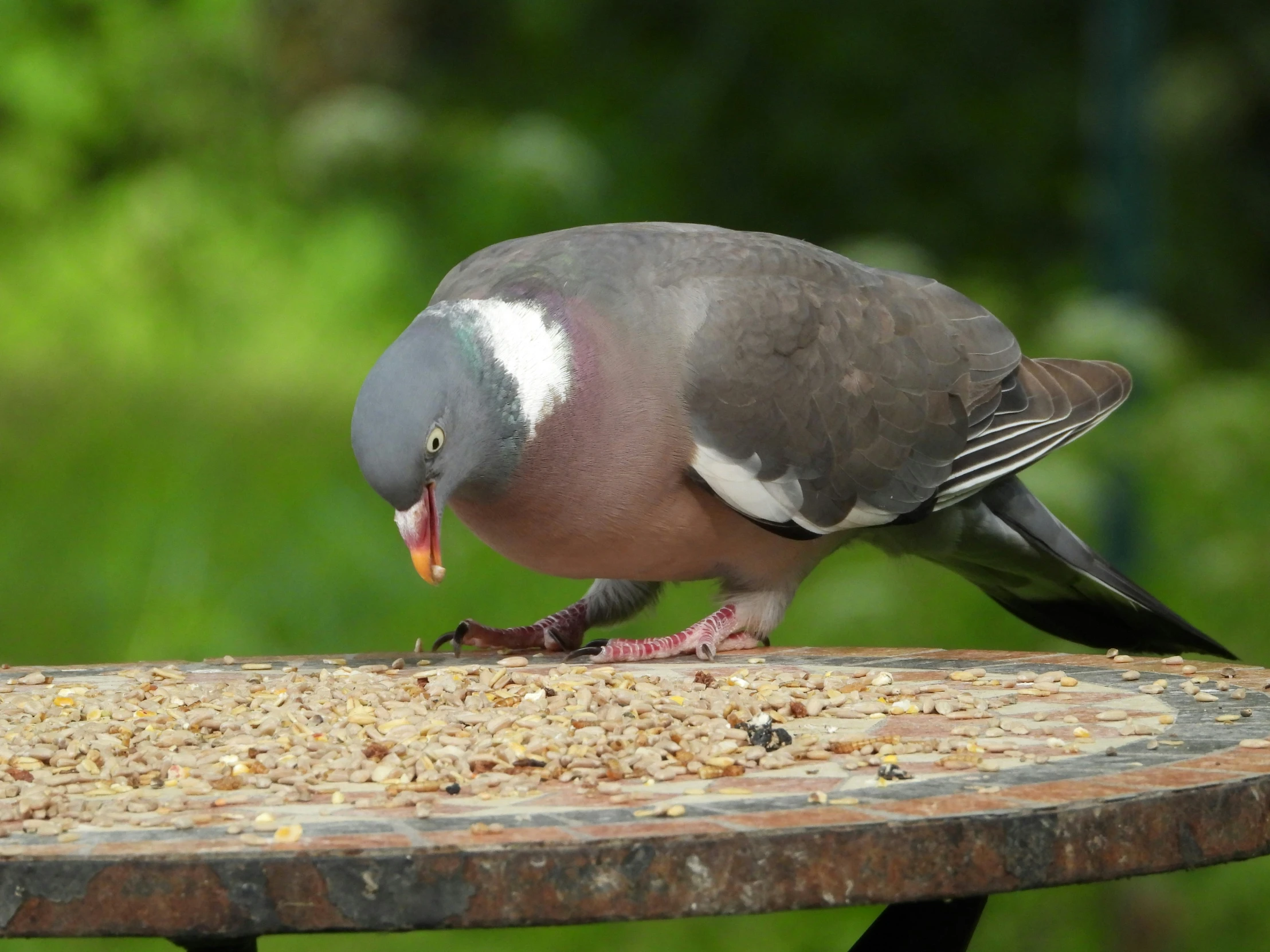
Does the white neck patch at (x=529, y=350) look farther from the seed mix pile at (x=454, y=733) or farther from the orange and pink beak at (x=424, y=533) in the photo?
the seed mix pile at (x=454, y=733)

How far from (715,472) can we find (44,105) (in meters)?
4.68

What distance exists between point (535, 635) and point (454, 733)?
1165 mm

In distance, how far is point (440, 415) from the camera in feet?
8.68

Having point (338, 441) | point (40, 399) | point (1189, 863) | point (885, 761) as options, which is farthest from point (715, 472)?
point (40, 399)

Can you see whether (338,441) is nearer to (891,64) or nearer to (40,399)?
(40,399)

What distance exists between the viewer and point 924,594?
218 inches

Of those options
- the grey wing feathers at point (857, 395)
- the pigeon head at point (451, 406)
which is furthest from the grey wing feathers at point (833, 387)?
the pigeon head at point (451, 406)

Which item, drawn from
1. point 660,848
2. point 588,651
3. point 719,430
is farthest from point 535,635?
point 660,848

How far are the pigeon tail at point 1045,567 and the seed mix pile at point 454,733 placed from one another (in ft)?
2.82

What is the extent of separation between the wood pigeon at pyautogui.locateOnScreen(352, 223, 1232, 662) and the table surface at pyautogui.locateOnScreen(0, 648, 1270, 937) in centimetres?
106

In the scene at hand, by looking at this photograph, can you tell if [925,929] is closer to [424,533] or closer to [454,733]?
[454,733]

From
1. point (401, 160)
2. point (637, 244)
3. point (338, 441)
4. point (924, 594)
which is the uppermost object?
point (401, 160)

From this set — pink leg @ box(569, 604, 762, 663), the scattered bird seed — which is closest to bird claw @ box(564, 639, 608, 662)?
pink leg @ box(569, 604, 762, 663)

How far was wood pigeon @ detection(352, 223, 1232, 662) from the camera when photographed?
2.78 meters
